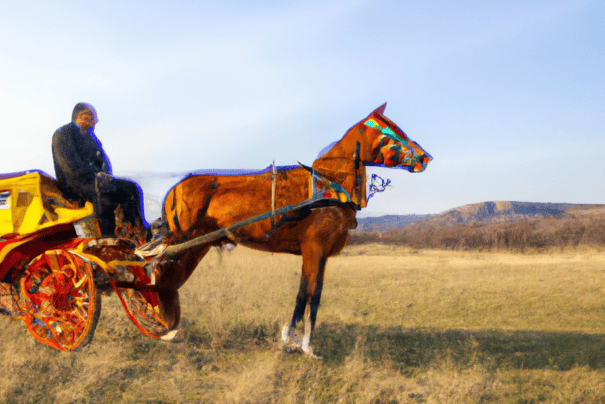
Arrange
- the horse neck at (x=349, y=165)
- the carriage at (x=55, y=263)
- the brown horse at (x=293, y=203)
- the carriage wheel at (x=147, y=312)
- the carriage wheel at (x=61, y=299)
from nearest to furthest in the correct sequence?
the carriage wheel at (x=61, y=299)
the carriage at (x=55, y=263)
the brown horse at (x=293, y=203)
the horse neck at (x=349, y=165)
the carriage wheel at (x=147, y=312)

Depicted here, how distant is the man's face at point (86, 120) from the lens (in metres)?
4.32

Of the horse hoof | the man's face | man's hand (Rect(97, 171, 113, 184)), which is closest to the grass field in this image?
the horse hoof

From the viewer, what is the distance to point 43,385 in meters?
4.00

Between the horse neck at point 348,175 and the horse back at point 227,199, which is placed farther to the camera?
the horse back at point 227,199

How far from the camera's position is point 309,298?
4.54 meters

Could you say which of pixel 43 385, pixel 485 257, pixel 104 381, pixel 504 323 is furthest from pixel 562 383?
pixel 485 257

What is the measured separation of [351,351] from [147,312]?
2400mm

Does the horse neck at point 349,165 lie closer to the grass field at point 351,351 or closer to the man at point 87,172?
the grass field at point 351,351

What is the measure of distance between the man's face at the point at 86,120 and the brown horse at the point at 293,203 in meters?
1.06

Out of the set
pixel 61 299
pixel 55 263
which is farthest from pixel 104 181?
pixel 61 299

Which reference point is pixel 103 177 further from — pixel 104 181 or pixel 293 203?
Answer: pixel 293 203

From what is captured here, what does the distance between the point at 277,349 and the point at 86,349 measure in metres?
2.20

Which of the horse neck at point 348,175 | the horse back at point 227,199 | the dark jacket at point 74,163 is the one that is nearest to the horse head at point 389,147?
the horse neck at point 348,175

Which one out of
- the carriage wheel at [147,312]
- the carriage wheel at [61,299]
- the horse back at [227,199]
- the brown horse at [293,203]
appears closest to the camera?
the carriage wheel at [61,299]
